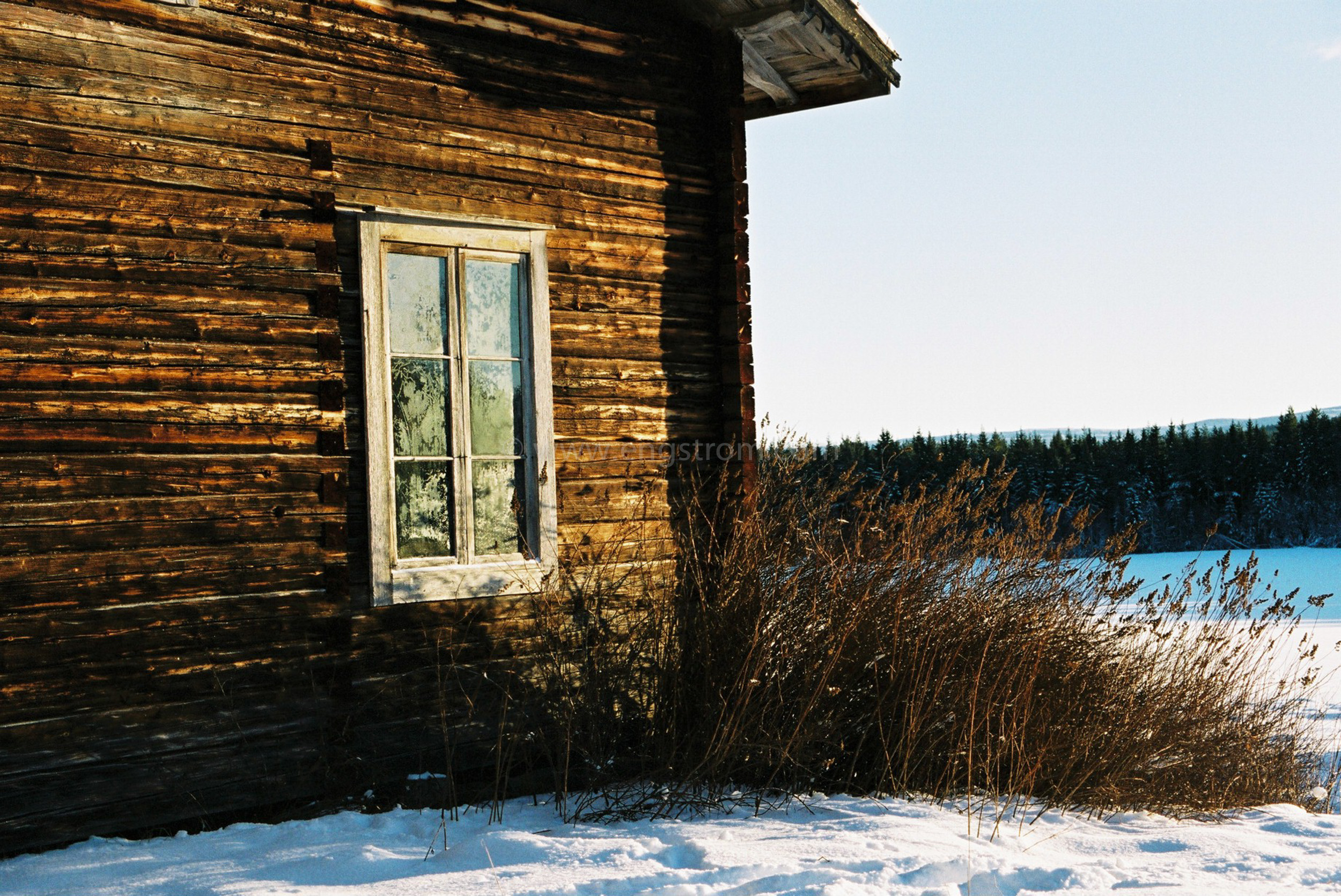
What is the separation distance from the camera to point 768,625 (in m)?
5.29

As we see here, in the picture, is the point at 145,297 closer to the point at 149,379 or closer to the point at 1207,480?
the point at 149,379

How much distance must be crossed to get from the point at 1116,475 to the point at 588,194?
24200mm

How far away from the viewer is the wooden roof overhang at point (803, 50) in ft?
22.1

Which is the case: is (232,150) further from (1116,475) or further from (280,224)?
(1116,475)

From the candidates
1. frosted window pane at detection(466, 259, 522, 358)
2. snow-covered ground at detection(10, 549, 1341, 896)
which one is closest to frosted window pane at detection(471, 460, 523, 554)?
frosted window pane at detection(466, 259, 522, 358)

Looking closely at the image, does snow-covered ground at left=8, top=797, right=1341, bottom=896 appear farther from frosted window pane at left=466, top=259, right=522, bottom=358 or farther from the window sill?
frosted window pane at left=466, top=259, right=522, bottom=358

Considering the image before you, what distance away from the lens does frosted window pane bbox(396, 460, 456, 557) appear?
18.4 ft

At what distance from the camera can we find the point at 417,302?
225 inches

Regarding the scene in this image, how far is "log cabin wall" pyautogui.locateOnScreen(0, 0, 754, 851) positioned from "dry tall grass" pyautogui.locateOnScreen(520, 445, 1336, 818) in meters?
0.71

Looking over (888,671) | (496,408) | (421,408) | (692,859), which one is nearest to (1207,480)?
(888,671)

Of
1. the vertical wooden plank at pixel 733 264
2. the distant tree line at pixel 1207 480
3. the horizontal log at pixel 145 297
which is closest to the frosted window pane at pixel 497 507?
the horizontal log at pixel 145 297

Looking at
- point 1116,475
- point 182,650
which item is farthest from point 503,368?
point 1116,475

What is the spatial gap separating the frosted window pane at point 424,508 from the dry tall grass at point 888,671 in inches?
25.4

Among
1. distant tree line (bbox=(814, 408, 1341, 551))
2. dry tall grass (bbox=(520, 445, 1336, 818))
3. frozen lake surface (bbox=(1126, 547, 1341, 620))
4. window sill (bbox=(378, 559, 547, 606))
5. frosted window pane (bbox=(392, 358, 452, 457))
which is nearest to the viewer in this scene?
dry tall grass (bbox=(520, 445, 1336, 818))
